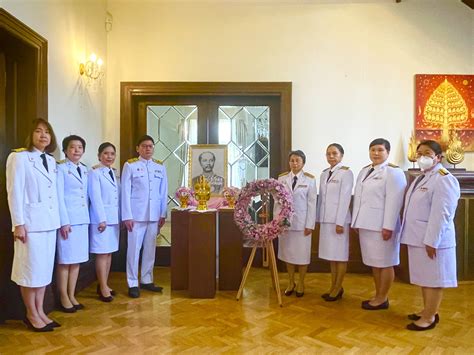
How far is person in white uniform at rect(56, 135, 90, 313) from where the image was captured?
10.5 ft

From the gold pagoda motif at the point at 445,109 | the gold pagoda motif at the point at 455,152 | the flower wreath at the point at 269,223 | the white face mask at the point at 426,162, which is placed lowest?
the flower wreath at the point at 269,223

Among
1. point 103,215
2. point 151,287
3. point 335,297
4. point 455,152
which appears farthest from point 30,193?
point 455,152

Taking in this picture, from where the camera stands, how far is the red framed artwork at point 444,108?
4.91 m

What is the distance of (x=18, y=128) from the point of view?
10.6ft

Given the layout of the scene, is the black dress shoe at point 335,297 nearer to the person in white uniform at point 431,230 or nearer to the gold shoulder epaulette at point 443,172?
the person in white uniform at point 431,230

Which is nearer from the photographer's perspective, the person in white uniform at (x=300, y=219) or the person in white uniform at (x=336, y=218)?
the person in white uniform at (x=336, y=218)

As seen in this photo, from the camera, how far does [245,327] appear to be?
117 inches

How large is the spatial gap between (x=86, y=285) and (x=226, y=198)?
1802 mm

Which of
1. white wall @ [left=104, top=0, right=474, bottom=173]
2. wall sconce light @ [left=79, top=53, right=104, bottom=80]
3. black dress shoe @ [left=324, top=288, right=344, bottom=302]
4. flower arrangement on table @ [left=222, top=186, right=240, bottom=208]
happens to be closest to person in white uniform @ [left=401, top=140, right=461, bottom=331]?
black dress shoe @ [left=324, top=288, right=344, bottom=302]

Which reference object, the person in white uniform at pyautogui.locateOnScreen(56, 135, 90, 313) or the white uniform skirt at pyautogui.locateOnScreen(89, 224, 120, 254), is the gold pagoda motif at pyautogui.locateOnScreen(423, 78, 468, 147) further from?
the person in white uniform at pyautogui.locateOnScreen(56, 135, 90, 313)

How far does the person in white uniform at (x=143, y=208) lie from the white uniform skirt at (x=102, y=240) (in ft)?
0.62

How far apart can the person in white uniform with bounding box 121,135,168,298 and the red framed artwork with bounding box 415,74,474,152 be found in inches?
134

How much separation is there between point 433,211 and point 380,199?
0.56 m

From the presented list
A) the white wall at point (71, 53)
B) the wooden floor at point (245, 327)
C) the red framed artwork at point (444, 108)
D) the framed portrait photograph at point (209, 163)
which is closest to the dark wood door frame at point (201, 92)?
the white wall at point (71, 53)
